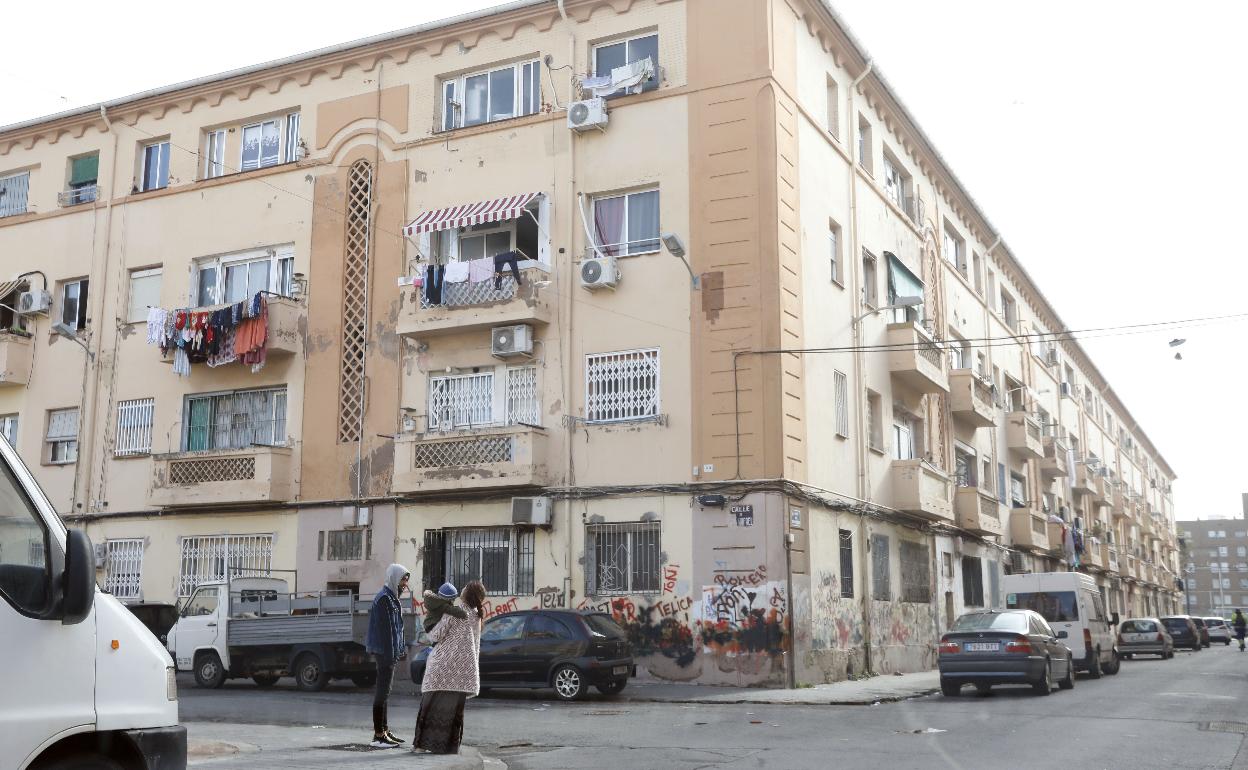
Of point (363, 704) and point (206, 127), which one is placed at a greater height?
point (206, 127)

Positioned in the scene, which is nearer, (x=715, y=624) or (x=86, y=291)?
(x=715, y=624)

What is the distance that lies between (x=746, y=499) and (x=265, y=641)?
27.7 feet

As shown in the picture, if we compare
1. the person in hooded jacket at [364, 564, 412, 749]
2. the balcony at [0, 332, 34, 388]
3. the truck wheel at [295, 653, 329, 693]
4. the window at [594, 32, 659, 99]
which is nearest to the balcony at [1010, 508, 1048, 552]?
the window at [594, 32, 659, 99]

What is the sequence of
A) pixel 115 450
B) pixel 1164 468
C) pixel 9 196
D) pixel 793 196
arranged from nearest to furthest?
1. pixel 793 196
2. pixel 115 450
3. pixel 9 196
4. pixel 1164 468

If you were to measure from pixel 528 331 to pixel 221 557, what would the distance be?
28.0ft

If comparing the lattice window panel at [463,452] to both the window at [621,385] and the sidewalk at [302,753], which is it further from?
the sidewalk at [302,753]

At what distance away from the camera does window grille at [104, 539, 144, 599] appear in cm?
2598

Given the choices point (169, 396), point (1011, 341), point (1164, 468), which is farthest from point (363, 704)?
point (1164, 468)

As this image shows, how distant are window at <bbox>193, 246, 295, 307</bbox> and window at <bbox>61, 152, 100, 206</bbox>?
4.26 metres

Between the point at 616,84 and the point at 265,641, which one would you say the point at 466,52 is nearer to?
the point at 616,84

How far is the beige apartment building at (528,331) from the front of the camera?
70.5 ft

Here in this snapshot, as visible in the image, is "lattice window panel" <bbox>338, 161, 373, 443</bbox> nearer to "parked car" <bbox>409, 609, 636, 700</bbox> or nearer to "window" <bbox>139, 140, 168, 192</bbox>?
"window" <bbox>139, 140, 168, 192</bbox>

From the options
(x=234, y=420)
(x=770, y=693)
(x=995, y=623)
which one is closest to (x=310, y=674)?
(x=770, y=693)

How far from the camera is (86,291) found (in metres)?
28.3
